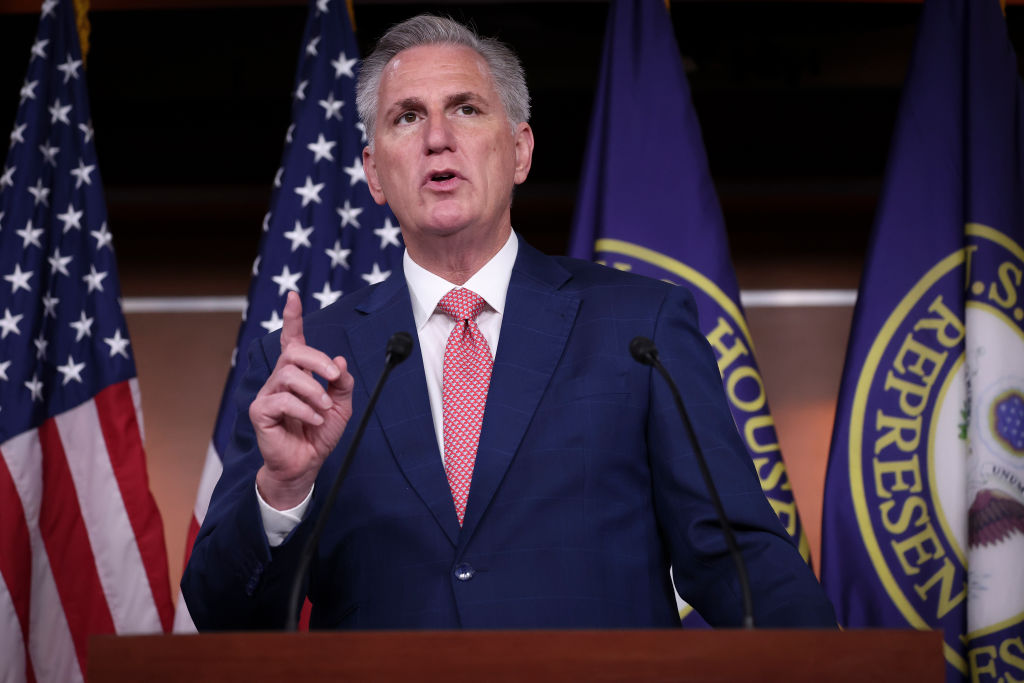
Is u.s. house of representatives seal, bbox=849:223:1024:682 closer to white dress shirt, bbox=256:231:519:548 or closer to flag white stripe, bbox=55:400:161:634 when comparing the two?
white dress shirt, bbox=256:231:519:548

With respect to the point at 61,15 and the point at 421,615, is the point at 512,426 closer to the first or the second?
the point at 421,615

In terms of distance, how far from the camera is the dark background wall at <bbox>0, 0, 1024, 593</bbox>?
11.9 feet

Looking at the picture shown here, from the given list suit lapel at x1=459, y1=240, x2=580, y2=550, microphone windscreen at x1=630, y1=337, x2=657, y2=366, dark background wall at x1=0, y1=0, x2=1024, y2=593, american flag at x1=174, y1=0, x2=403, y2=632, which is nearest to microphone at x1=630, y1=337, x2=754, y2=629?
microphone windscreen at x1=630, y1=337, x2=657, y2=366

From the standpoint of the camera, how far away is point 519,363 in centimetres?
170

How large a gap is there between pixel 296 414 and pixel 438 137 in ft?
2.33

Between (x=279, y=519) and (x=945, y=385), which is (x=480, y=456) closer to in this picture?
(x=279, y=519)

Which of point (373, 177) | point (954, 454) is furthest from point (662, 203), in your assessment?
point (373, 177)

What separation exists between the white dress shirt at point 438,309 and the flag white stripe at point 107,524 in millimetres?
1579

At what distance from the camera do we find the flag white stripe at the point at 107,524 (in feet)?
9.93

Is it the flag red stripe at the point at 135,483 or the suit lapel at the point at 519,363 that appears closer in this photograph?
the suit lapel at the point at 519,363

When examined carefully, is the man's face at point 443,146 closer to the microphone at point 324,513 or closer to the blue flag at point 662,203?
the microphone at point 324,513

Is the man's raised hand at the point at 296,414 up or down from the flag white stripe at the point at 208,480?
up

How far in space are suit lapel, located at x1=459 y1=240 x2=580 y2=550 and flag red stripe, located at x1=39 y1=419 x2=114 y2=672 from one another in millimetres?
1793

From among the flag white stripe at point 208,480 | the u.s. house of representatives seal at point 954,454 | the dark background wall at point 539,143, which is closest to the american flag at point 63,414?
the flag white stripe at point 208,480
